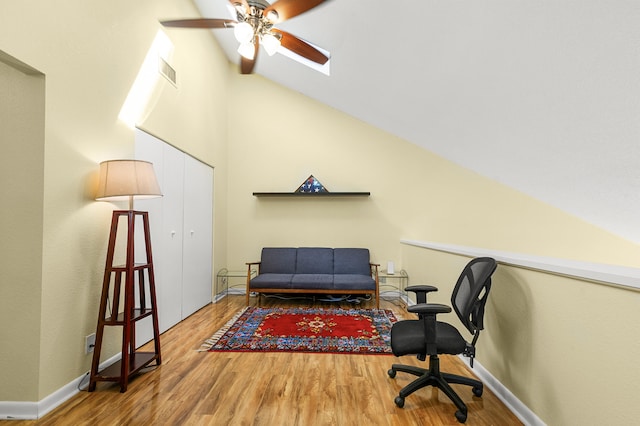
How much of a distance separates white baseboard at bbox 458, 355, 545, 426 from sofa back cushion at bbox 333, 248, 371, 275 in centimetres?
250

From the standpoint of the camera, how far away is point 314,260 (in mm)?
4953

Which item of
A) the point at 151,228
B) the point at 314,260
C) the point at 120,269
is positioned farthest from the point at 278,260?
the point at 120,269

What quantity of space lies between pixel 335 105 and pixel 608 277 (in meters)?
4.43

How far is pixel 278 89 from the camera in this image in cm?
531

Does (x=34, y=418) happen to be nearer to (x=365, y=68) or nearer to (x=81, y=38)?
(x=81, y=38)

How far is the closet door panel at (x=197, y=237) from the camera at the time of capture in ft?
12.4

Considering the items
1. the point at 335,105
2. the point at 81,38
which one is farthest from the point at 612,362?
the point at 335,105

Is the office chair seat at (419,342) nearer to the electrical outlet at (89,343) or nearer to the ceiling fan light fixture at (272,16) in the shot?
the electrical outlet at (89,343)

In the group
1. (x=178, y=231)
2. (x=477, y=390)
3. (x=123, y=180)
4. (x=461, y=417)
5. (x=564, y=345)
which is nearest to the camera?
(x=564, y=345)

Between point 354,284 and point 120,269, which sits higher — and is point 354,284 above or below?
below

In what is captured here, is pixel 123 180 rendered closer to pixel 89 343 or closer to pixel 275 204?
pixel 89 343

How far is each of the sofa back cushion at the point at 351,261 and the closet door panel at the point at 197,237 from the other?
1.93m

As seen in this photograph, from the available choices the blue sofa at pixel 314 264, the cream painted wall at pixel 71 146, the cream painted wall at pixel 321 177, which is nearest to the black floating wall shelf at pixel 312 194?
the cream painted wall at pixel 321 177

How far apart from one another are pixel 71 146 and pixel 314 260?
3501 mm
